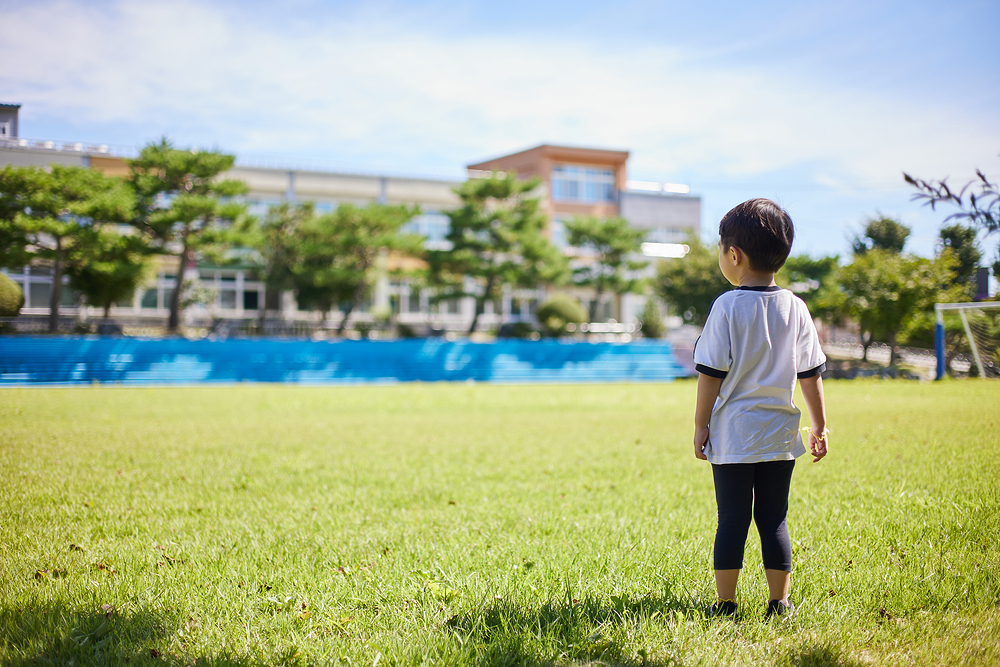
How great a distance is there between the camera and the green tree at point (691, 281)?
97.0 feet

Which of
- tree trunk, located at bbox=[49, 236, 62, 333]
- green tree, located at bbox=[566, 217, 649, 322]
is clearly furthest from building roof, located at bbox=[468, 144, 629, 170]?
tree trunk, located at bbox=[49, 236, 62, 333]

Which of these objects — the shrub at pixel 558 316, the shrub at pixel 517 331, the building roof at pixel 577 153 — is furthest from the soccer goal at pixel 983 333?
the building roof at pixel 577 153

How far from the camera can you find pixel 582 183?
150ft

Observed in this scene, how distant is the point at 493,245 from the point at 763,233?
2850cm

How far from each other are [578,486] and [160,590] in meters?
2.97

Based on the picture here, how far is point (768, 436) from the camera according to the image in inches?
94.2

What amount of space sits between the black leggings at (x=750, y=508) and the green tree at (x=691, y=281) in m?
27.4

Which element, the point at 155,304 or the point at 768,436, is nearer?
the point at 768,436

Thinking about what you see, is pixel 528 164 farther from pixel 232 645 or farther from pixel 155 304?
pixel 232 645

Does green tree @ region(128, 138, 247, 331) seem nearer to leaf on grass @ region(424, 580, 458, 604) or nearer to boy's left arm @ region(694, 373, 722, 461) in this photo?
leaf on grass @ region(424, 580, 458, 604)

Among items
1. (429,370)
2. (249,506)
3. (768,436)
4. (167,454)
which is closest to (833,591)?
(768,436)

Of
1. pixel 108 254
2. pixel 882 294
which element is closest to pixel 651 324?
pixel 882 294

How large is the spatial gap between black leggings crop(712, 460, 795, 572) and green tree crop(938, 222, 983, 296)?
281 cm

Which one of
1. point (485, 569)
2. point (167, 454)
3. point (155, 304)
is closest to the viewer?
point (485, 569)
